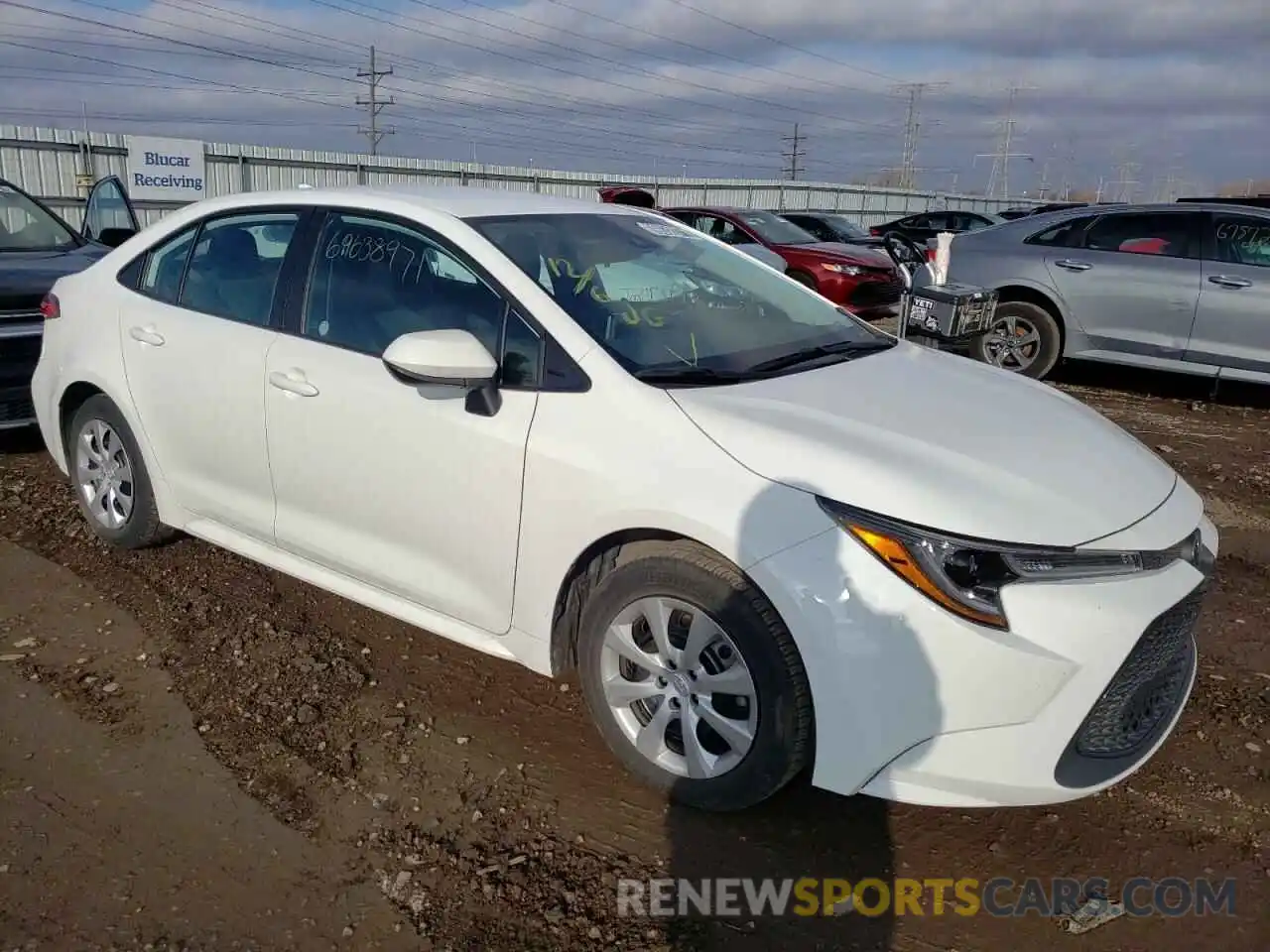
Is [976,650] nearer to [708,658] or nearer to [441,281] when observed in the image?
[708,658]

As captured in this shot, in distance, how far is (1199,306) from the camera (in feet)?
25.1

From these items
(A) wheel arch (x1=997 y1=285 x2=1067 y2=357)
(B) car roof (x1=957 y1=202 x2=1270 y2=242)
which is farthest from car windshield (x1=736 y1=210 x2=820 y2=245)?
(A) wheel arch (x1=997 y1=285 x2=1067 y2=357)

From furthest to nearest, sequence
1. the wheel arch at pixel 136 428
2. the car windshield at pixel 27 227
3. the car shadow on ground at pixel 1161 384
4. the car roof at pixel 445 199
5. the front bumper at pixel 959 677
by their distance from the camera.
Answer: the car shadow on ground at pixel 1161 384 < the car windshield at pixel 27 227 < the wheel arch at pixel 136 428 < the car roof at pixel 445 199 < the front bumper at pixel 959 677

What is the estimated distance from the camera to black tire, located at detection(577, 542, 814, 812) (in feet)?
8.29

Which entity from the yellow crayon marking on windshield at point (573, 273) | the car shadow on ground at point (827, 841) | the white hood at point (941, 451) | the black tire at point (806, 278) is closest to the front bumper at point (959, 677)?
the car shadow on ground at point (827, 841)

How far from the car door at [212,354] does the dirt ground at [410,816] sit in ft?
1.84

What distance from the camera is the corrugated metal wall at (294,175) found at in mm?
16562

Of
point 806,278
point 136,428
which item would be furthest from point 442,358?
point 806,278

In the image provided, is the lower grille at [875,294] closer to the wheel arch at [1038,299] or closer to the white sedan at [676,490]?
the wheel arch at [1038,299]

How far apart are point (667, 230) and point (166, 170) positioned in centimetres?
1708

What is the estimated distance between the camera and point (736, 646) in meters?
2.59

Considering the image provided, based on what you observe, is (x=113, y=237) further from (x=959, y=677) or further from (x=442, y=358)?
(x=959, y=677)

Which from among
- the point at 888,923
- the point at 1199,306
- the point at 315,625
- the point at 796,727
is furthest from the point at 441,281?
the point at 1199,306

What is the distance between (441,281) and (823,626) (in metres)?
1.74
